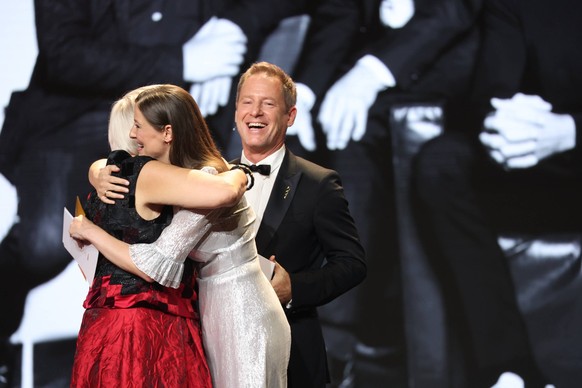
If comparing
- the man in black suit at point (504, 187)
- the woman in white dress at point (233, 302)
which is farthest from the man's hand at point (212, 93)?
the woman in white dress at point (233, 302)

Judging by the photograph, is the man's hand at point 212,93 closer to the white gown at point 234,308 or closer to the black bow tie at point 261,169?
the black bow tie at point 261,169

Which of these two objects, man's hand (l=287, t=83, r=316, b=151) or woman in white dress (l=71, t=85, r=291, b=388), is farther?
man's hand (l=287, t=83, r=316, b=151)

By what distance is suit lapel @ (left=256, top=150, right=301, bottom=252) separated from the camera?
2.29 m

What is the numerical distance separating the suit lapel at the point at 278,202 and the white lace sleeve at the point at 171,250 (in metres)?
0.43

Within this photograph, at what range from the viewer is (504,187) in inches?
149

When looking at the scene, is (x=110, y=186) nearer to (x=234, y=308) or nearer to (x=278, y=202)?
(x=234, y=308)

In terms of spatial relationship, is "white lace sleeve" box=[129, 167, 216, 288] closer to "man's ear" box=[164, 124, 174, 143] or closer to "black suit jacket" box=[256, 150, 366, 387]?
"man's ear" box=[164, 124, 174, 143]

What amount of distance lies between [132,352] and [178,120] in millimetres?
531

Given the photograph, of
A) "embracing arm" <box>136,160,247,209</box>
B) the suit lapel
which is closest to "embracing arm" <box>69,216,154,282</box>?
"embracing arm" <box>136,160,247,209</box>

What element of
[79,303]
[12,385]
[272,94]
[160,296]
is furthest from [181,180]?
[12,385]

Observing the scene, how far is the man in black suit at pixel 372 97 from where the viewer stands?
376 centimetres

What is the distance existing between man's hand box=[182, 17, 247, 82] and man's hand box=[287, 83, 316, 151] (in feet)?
1.10

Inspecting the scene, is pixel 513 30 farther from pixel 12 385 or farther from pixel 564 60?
pixel 12 385

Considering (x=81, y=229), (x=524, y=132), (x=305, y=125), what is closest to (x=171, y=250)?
(x=81, y=229)
